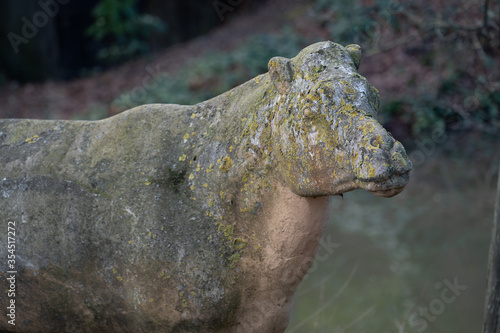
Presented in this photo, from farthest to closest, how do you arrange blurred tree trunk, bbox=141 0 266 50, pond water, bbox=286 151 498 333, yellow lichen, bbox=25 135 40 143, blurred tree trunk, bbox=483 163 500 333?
1. blurred tree trunk, bbox=141 0 266 50
2. pond water, bbox=286 151 498 333
3. blurred tree trunk, bbox=483 163 500 333
4. yellow lichen, bbox=25 135 40 143

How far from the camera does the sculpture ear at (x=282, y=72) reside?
194 cm

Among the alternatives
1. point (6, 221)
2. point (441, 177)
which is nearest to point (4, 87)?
point (441, 177)

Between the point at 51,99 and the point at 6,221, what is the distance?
30.8 feet

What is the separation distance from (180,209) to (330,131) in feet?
2.15

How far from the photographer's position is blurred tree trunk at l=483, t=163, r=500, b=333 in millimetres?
3010

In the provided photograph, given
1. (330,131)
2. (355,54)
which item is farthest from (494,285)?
(330,131)

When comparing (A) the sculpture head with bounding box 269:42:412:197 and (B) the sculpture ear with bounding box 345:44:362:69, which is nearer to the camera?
(A) the sculpture head with bounding box 269:42:412:197

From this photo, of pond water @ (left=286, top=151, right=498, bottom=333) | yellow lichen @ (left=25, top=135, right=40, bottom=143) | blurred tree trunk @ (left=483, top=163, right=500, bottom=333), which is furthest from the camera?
pond water @ (left=286, top=151, right=498, bottom=333)

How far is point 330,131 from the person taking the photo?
180 cm

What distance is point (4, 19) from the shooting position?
1097cm

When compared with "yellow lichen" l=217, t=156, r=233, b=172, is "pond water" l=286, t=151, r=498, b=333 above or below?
below

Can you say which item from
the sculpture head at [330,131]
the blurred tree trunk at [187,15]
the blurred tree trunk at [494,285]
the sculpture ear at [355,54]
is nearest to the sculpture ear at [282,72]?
the sculpture head at [330,131]

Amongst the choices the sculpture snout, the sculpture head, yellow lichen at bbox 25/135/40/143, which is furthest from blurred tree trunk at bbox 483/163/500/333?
yellow lichen at bbox 25/135/40/143

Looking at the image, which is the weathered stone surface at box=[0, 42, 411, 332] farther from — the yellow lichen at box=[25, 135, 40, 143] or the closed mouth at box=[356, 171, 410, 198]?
the closed mouth at box=[356, 171, 410, 198]
